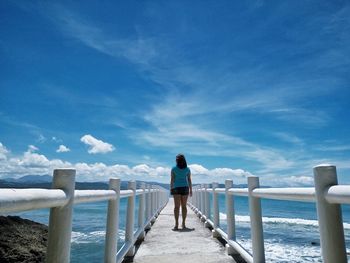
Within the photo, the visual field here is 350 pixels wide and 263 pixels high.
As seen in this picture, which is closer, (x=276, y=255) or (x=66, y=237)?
(x=66, y=237)

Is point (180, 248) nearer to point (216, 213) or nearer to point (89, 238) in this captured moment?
point (216, 213)

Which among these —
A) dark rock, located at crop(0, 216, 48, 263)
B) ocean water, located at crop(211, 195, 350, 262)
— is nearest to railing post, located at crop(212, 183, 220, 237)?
ocean water, located at crop(211, 195, 350, 262)

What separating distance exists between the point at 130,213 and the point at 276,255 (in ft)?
12.9

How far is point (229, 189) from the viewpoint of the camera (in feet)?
13.3

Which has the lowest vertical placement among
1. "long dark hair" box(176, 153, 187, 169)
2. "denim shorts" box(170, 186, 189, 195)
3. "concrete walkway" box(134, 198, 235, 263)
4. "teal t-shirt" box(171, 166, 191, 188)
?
"concrete walkway" box(134, 198, 235, 263)

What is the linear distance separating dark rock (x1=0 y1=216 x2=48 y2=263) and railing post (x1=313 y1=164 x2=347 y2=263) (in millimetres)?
6129

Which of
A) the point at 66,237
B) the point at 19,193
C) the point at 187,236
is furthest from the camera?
the point at 187,236

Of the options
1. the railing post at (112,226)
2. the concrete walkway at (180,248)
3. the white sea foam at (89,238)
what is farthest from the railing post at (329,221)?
the white sea foam at (89,238)

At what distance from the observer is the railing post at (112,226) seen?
8.64 feet

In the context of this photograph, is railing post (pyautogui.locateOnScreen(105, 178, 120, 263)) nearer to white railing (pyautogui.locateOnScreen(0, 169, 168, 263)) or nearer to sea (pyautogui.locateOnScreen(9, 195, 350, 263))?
white railing (pyautogui.locateOnScreen(0, 169, 168, 263))

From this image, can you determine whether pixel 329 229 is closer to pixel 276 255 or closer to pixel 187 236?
pixel 187 236

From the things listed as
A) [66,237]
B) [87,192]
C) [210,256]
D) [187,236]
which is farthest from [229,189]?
[66,237]

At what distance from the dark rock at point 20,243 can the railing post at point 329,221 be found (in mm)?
6129

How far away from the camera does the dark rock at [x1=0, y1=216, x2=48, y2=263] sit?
A: 6012 mm
